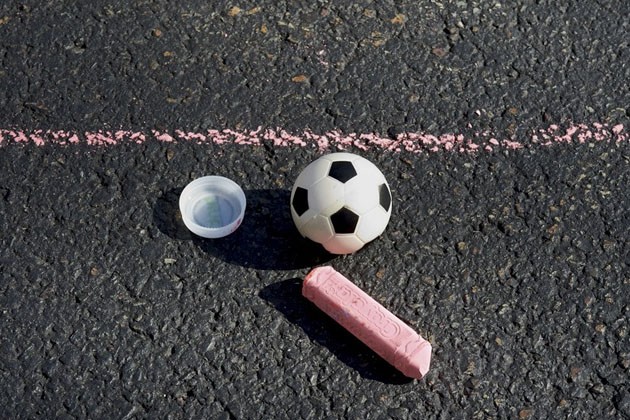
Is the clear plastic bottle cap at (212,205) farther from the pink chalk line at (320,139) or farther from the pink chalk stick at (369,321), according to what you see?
the pink chalk stick at (369,321)

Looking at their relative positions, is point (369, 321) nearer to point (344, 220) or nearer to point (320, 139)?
point (344, 220)

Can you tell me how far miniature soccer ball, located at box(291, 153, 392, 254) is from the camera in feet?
14.1

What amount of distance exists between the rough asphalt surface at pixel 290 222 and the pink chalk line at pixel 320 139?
0.05 metres

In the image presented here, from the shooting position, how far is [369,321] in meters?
4.21

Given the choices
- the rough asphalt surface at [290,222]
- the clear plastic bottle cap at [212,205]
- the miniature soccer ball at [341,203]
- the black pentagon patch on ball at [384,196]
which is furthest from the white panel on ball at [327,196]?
the clear plastic bottle cap at [212,205]

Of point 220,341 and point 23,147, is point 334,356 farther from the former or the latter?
point 23,147

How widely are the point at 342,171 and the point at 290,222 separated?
1.44 ft

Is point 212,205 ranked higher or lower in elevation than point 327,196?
lower

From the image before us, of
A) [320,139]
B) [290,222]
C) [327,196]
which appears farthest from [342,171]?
[320,139]

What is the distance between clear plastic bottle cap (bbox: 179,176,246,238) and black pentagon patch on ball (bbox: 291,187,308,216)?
0.31 meters

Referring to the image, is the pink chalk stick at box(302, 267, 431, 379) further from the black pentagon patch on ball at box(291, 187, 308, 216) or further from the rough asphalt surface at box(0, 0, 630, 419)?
the black pentagon patch on ball at box(291, 187, 308, 216)

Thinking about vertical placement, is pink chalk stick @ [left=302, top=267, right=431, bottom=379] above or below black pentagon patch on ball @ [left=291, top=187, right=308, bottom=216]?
below

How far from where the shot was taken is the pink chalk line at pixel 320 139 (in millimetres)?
4898

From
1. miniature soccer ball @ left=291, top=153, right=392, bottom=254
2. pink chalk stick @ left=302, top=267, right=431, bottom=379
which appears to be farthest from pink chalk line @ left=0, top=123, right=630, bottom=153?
pink chalk stick @ left=302, top=267, right=431, bottom=379
